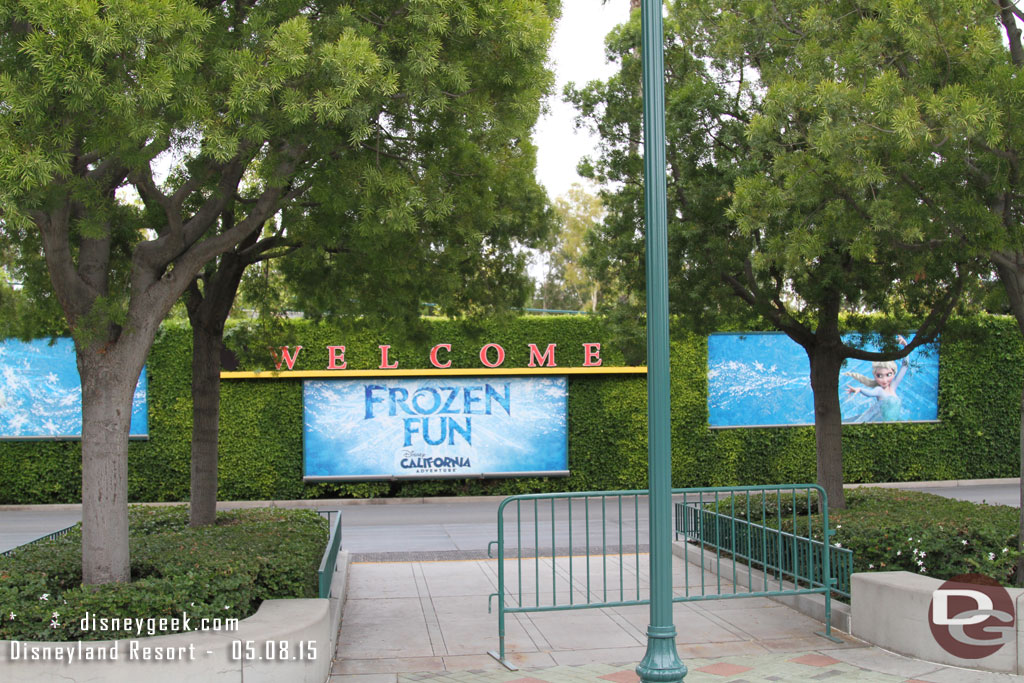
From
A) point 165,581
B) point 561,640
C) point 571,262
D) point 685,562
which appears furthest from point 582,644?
point 571,262

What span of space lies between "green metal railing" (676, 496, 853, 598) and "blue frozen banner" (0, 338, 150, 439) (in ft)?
41.7

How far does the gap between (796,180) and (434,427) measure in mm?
12212

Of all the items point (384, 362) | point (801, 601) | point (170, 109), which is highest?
point (170, 109)

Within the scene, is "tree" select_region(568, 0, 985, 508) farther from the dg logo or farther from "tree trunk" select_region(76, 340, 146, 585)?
"tree trunk" select_region(76, 340, 146, 585)

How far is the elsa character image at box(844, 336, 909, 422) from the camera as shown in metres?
20.9

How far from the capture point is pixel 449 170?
8062 millimetres

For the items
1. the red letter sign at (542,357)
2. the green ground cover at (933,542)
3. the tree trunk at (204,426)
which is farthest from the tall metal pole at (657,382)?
the red letter sign at (542,357)

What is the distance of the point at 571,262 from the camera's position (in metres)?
44.1

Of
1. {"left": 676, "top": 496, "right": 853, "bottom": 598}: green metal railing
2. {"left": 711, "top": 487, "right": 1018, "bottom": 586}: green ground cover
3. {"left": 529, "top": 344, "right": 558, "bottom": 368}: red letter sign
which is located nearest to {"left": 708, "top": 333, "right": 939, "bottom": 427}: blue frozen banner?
{"left": 529, "top": 344, "right": 558, "bottom": 368}: red letter sign

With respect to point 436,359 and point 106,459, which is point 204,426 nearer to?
point 106,459

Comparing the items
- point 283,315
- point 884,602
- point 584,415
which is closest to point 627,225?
point 283,315

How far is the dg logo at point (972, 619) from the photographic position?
645 centimetres

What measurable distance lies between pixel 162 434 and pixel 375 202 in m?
13.3

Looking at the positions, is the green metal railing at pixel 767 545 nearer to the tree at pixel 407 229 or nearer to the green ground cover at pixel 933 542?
the green ground cover at pixel 933 542
